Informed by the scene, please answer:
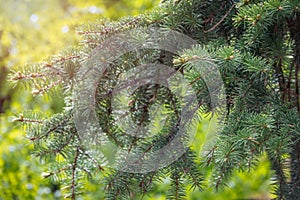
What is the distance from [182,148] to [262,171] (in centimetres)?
172

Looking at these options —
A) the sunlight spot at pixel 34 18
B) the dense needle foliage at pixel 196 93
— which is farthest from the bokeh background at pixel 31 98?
the dense needle foliage at pixel 196 93

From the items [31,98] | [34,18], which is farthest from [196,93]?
[34,18]

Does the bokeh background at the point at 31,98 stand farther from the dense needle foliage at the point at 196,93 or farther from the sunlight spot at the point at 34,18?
the dense needle foliage at the point at 196,93

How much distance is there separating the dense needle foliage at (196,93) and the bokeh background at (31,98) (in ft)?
3.10

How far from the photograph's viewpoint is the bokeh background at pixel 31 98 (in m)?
1.80

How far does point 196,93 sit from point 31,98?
1.36m

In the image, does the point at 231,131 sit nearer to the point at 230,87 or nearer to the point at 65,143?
the point at 230,87

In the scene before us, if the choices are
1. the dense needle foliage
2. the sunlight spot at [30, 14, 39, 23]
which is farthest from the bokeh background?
the dense needle foliage

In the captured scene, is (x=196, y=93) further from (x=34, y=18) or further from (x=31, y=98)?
(x=34, y=18)

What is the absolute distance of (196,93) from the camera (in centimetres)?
53

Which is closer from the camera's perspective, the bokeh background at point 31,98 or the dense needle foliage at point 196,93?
the dense needle foliage at point 196,93

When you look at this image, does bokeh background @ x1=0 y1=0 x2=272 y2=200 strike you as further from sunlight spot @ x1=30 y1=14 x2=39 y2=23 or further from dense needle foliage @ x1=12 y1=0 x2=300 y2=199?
dense needle foliage @ x1=12 y1=0 x2=300 y2=199

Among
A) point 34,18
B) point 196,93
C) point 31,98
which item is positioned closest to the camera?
point 196,93

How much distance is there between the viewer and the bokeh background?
180 cm
